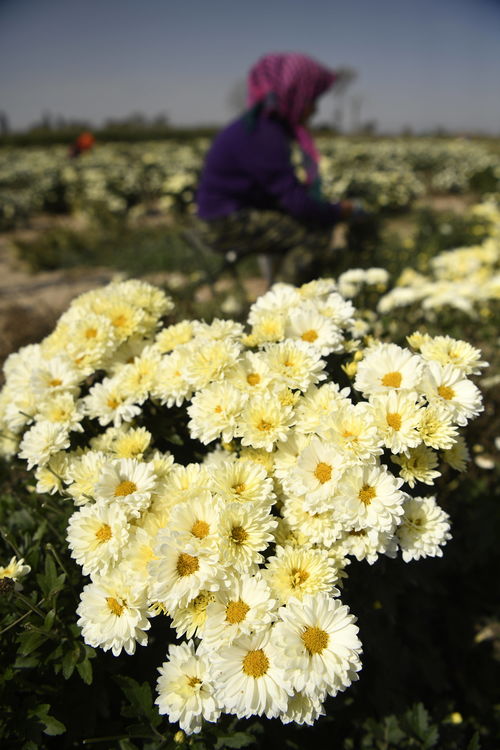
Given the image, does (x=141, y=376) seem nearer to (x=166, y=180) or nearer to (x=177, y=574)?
(x=177, y=574)

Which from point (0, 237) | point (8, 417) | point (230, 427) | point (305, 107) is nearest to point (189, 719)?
point (230, 427)

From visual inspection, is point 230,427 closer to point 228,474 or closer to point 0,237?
point 228,474

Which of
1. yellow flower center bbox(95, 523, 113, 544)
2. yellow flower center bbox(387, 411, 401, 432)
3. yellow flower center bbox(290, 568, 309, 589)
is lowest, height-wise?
yellow flower center bbox(290, 568, 309, 589)

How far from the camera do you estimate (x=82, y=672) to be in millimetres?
1034

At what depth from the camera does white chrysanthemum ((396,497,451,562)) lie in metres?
1.03

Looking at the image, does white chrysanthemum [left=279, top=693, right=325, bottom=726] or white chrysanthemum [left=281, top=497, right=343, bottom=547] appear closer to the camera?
white chrysanthemum [left=279, top=693, right=325, bottom=726]

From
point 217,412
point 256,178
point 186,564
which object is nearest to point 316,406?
point 217,412

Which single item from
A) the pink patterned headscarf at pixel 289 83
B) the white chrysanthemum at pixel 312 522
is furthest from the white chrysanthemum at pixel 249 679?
the pink patterned headscarf at pixel 289 83

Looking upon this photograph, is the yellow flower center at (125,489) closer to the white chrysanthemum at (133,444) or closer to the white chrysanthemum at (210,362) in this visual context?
the white chrysanthemum at (133,444)

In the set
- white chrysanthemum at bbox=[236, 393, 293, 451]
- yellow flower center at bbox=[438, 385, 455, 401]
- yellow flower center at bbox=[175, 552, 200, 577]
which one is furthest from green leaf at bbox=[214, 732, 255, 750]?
yellow flower center at bbox=[438, 385, 455, 401]

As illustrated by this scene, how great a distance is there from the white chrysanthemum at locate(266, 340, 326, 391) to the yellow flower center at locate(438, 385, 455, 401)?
0.27 metres

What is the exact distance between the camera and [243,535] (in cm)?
99

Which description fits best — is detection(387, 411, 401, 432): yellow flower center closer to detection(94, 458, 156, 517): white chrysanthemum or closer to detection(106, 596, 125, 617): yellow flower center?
detection(94, 458, 156, 517): white chrysanthemum

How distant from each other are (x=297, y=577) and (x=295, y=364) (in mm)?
479
